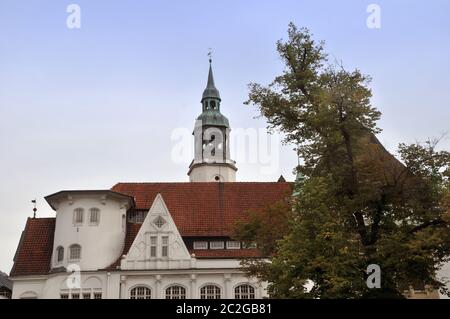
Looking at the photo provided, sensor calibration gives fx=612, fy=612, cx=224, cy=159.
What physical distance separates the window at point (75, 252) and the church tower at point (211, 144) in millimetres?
39714

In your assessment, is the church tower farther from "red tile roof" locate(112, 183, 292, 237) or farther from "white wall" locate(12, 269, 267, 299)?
"white wall" locate(12, 269, 267, 299)

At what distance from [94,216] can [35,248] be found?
556 centimetres

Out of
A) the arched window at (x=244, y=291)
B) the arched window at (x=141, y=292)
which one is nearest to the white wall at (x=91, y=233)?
the arched window at (x=141, y=292)

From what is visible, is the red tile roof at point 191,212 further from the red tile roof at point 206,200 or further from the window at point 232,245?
the window at point 232,245

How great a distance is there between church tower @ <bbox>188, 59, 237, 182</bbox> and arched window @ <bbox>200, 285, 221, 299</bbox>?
131 ft

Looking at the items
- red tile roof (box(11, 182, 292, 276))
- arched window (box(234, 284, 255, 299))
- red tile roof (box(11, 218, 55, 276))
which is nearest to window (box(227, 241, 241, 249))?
red tile roof (box(11, 182, 292, 276))

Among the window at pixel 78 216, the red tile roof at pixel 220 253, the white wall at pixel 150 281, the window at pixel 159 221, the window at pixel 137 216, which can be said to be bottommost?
the white wall at pixel 150 281

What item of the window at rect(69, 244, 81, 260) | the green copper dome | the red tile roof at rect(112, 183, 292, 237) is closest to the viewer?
the window at rect(69, 244, 81, 260)

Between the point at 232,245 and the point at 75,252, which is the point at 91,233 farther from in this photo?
the point at 232,245

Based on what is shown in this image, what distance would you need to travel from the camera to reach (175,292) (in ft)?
152

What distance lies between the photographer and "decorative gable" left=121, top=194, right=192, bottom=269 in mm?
46594

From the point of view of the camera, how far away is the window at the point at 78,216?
156 feet
